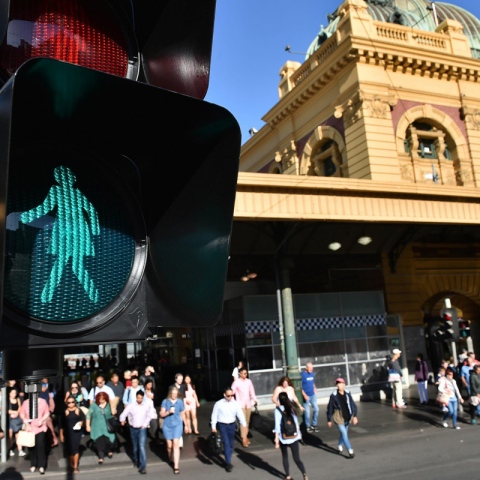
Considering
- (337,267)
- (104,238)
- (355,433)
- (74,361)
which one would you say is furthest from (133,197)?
(74,361)

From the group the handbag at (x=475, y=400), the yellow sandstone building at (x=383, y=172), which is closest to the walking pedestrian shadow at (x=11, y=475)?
the yellow sandstone building at (x=383, y=172)

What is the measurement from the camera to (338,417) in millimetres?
11000

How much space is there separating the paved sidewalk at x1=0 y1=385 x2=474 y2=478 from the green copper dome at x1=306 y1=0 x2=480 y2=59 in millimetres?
20516

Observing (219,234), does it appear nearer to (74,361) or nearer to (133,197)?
(133,197)

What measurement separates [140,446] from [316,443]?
424cm

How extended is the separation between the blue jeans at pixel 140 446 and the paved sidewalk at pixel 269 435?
355 mm

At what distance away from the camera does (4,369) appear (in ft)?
5.64

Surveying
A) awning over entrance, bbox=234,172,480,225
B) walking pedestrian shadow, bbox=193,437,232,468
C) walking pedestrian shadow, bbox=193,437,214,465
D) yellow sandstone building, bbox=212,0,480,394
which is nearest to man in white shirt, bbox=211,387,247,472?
walking pedestrian shadow, bbox=193,437,232,468

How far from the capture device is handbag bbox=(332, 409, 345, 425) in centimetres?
1092

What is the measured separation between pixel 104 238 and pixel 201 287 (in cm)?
43

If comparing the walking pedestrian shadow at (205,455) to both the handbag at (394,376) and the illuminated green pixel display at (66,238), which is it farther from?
the illuminated green pixel display at (66,238)

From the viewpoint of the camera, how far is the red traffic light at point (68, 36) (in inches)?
67.7

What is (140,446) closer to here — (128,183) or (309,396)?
(309,396)

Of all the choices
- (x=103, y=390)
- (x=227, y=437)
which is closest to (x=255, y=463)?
(x=227, y=437)
